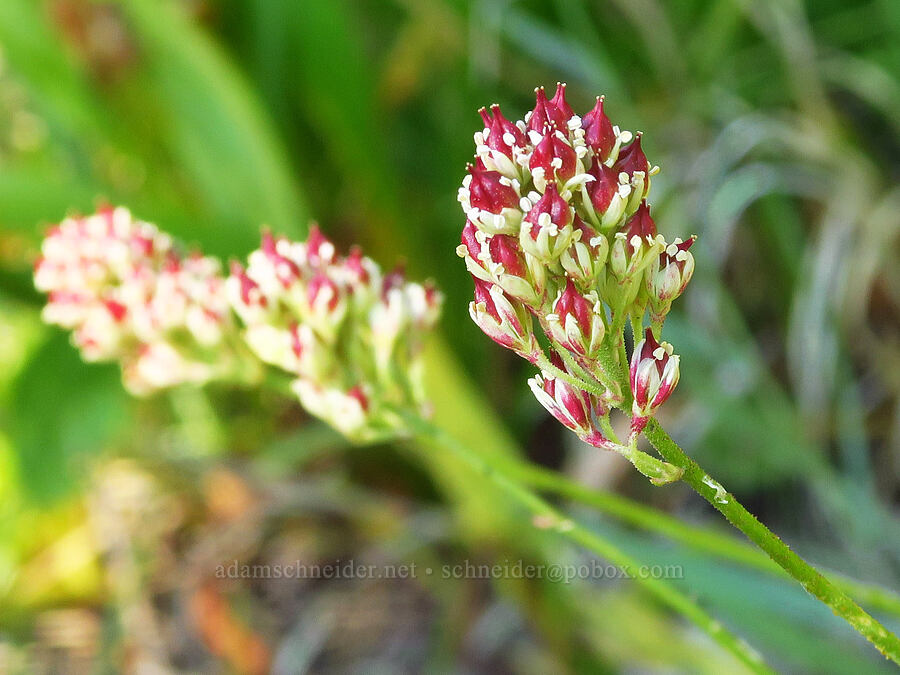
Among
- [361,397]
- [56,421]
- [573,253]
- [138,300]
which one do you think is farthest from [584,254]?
[56,421]

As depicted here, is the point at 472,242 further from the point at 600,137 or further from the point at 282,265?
the point at 282,265

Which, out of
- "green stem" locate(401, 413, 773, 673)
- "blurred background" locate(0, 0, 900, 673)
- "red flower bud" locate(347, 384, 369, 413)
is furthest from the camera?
"blurred background" locate(0, 0, 900, 673)

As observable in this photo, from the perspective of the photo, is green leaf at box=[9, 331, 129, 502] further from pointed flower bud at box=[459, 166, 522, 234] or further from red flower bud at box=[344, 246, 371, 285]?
pointed flower bud at box=[459, 166, 522, 234]

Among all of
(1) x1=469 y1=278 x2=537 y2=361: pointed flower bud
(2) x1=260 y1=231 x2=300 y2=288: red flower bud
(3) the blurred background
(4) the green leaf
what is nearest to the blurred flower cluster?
(2) x1=260 y1=231 x2=300 y2=288: red flower bud

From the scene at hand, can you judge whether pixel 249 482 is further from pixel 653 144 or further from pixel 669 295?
pixel 669 295

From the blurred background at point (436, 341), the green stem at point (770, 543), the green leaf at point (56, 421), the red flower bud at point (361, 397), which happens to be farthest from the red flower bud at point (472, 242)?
the green leaf at point (56, 421)

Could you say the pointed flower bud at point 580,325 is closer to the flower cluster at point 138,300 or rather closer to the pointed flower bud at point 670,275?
the pointed flower bud at point 670,275
